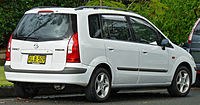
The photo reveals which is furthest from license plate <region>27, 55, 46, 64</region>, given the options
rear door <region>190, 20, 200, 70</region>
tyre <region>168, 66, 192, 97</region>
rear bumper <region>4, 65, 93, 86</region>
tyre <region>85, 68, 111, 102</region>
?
rear door <region>190, 20, 200, 70</region>

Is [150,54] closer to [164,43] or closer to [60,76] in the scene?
[164,43]

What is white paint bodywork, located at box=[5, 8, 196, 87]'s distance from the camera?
28.6ft

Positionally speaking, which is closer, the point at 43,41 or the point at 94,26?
the point at 43,41

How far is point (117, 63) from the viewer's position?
9547mm

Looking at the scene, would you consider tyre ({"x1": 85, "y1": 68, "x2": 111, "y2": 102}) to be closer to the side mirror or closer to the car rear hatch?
the car rear hatch

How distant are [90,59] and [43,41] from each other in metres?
0.89

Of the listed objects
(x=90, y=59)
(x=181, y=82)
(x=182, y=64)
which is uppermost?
(x=90, y=59)

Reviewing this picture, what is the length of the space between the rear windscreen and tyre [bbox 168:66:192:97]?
127 inches

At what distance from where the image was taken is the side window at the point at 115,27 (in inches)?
378

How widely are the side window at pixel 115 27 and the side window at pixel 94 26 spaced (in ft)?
0.58

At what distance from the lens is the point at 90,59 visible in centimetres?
889

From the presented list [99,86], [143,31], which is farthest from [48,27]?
[143,31]

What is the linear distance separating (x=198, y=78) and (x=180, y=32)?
27.5 feet

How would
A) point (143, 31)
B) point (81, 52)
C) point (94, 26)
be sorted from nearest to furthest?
point (81, 52) < point (94, 26) < point (143, 31)
